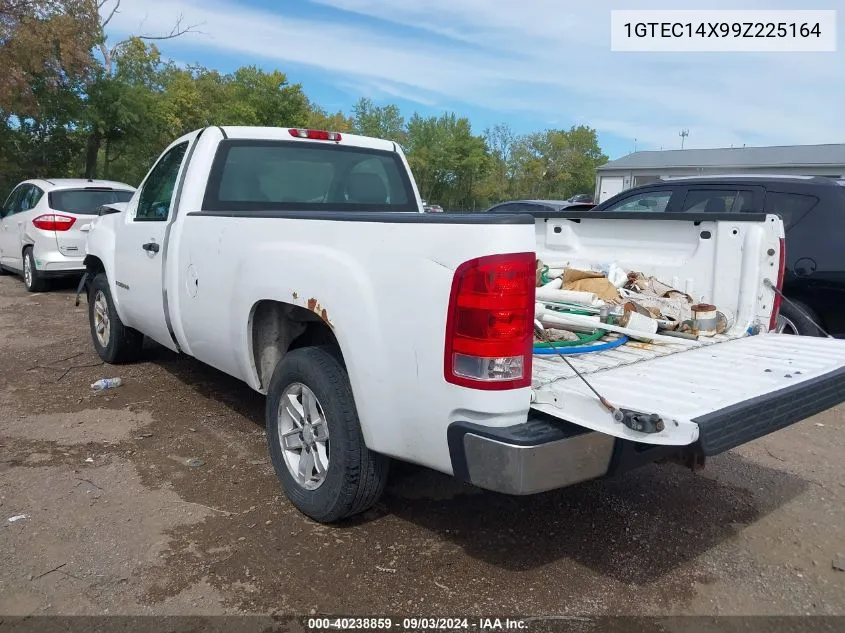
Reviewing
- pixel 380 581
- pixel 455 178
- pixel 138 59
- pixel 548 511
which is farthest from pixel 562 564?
pixel 455 178

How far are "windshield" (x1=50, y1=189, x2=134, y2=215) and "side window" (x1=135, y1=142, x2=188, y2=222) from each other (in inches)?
216

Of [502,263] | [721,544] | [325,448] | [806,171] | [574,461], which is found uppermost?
[806,171]

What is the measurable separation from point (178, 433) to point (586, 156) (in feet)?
235

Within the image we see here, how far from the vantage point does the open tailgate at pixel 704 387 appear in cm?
230

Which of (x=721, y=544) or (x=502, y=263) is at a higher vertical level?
(x=502, y=263)

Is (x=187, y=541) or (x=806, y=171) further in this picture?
(x=806, y=171)

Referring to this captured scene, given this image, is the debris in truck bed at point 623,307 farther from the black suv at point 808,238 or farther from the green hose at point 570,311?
the black suv at point 808,238

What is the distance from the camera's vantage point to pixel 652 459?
274 centimetres

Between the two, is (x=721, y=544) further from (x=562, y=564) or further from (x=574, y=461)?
(x=574, y=461)

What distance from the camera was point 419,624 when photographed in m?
2.60

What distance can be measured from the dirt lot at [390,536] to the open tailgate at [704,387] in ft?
2.77

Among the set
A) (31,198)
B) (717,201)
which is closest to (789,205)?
Answer: (717,201)

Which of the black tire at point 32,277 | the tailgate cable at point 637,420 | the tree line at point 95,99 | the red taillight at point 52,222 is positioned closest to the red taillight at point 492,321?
the tailgate cable at point 637,420

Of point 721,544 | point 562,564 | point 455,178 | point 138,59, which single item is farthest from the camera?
point 455,178
